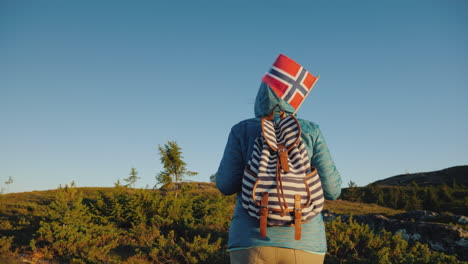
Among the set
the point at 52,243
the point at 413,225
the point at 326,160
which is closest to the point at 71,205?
the point at 52,243

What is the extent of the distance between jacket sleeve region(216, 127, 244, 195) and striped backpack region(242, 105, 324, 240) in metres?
0.21

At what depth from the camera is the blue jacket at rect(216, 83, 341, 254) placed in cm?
176

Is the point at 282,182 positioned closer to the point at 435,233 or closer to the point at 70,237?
the point at 70,237

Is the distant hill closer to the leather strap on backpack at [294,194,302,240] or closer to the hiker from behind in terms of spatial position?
the hiker from behind

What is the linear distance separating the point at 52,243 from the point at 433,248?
777cm

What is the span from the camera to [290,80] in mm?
2219

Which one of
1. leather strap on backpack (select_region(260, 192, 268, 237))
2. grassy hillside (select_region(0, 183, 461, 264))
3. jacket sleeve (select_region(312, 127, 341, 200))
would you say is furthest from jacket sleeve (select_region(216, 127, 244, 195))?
grassy hillside (select_region(0, 183, 461, 264))

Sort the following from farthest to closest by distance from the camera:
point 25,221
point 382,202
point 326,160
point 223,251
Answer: point 382,202 → point 25,221 → point 223,251 → point 326,160

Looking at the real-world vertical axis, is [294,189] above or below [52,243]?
above

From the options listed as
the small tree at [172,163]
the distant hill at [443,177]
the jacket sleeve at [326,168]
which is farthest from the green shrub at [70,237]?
the distant hill at [443,177]

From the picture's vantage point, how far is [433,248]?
6836 millimetres

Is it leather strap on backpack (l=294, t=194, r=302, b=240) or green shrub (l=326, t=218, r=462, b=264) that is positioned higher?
leather strap on backpack (l=294, t=194, r=302, b=240)

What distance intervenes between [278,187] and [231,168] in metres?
0.46

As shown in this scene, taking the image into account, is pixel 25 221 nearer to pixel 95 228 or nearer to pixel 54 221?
pixel 54 221
